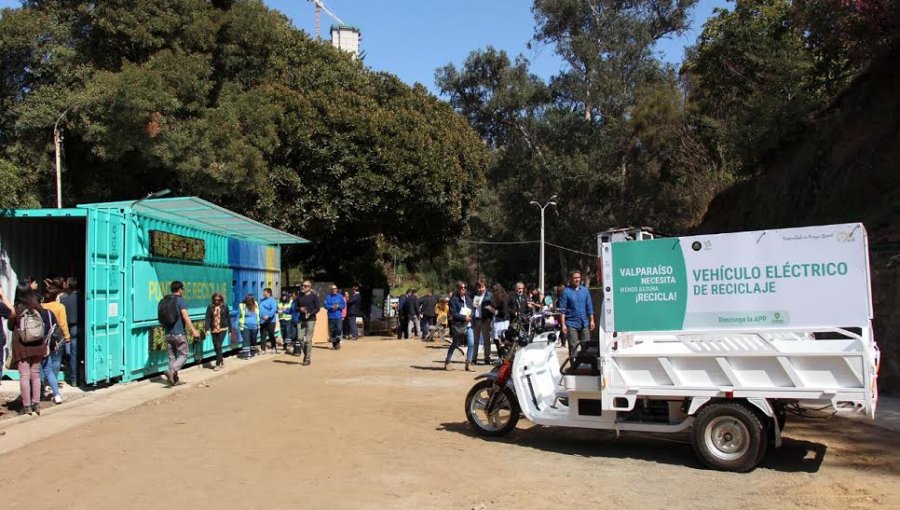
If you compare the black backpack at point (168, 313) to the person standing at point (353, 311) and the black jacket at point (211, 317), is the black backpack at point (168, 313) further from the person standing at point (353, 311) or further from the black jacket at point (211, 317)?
the person standing at point (353, 311)

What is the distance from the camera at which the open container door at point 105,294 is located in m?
10.6

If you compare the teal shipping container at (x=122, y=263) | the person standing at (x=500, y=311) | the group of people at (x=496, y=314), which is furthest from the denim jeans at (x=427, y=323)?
the teal shipping container at (x=122, y=263)

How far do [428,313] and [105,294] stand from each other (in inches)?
579

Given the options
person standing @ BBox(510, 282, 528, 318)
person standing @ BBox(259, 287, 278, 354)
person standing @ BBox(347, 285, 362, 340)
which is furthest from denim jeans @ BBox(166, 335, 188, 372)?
person standing @ BBox(347, 285, 362, 340)

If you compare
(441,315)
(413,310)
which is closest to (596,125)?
(441,315)

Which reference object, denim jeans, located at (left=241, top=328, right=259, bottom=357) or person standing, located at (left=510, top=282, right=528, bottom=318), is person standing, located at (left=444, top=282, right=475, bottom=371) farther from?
denim jeans, located at (left=241, top=328, right=259, bottom=357)

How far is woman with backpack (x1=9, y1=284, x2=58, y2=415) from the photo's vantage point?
8695 mm

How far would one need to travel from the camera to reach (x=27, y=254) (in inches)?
485

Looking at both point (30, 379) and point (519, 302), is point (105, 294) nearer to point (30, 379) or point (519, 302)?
point (30, 379)

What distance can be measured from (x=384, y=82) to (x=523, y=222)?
22.5 metres

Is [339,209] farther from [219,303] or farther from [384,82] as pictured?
[219,303]

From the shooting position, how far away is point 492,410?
802 cm

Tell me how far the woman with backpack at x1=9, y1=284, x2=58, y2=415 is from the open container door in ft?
5.36

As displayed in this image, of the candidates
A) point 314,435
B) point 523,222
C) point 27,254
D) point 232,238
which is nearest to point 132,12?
point 232,238
